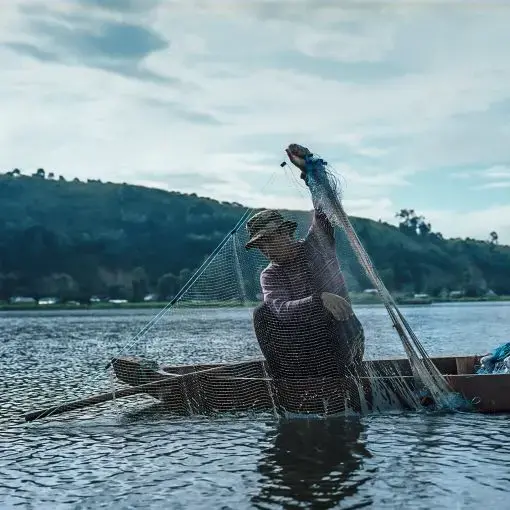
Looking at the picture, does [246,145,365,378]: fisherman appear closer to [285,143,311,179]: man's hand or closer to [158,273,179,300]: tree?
[285,143,311,179]: man's hand

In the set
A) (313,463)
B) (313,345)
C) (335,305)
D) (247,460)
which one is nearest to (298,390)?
(313,345)

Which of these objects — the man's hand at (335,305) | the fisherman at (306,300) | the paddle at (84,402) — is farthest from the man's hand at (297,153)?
the paddle at (84,402)

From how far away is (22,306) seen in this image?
177 meters

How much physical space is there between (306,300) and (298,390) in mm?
2395

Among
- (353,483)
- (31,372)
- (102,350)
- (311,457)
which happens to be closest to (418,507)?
(353,483)

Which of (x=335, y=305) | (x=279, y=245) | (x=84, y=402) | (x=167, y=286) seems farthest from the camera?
(x=167, y=286)

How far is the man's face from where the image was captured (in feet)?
61.1

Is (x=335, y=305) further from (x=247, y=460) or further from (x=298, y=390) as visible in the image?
(x=247, y=460)

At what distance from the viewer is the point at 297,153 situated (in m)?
18.5

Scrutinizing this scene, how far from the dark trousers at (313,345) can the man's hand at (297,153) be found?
362 centimetres

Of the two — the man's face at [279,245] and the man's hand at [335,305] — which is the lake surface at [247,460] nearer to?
the man's hand at [335,305]

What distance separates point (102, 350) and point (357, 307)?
3334 centimetres

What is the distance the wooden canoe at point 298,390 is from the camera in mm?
18984

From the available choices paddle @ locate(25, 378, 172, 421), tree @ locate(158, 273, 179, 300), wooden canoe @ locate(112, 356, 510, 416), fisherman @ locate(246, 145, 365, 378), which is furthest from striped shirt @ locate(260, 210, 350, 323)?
tree @ locate(158, 273, 179, 300)
